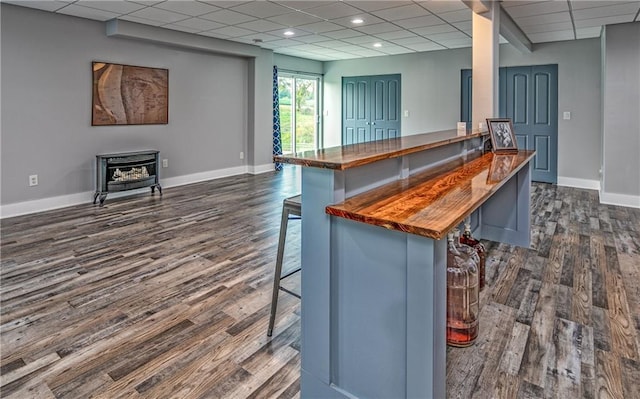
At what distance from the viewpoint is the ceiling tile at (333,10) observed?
4.46 meters

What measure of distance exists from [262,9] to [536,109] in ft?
15.5

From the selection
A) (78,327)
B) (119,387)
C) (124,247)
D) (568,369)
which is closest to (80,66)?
(124,247)

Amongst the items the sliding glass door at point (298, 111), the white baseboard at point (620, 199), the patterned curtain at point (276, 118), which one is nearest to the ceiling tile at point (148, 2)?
the patterned curtain at point (276, 118)

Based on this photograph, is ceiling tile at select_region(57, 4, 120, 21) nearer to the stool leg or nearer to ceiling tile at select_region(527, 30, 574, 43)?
the stool leg

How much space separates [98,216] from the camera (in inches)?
183

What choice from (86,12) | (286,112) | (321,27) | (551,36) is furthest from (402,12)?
(286,112)

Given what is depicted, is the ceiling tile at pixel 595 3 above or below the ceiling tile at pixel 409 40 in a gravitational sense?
below

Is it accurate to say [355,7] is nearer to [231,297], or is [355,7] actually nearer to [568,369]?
[231,297]

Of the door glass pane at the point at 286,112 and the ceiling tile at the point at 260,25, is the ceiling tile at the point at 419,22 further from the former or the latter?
the door glass pane at the point at 286,112

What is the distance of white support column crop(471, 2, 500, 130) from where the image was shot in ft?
13.5

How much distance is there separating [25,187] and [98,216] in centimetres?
99

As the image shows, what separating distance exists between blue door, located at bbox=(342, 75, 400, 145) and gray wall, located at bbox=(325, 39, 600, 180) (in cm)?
16

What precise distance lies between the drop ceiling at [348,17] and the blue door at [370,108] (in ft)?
5.52

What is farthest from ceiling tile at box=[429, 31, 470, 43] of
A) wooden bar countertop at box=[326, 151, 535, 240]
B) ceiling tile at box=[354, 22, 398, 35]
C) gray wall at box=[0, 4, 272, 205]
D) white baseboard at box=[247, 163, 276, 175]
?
wooden bar countertop at box=[326, 151, 535, 240]
